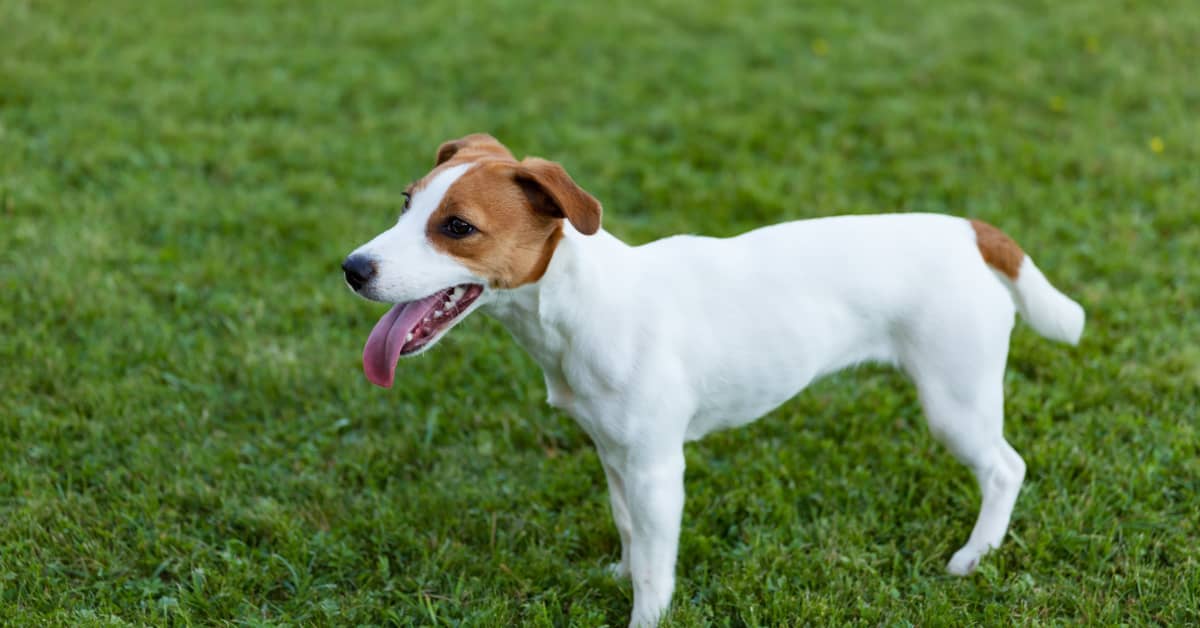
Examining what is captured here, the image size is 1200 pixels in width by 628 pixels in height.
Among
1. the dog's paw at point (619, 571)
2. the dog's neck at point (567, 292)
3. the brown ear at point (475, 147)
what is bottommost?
the dog's paw at point (619, 571)

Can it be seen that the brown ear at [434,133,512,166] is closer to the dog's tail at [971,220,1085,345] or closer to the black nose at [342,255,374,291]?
the black nose at [342,255,374,291]

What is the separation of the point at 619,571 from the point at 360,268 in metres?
1.63

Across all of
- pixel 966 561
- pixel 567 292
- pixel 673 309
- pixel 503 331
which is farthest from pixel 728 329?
pixel 503 331

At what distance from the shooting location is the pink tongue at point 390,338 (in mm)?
3227

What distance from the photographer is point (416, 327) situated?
10.6ft

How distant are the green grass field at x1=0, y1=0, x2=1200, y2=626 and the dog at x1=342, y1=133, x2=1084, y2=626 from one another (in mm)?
546

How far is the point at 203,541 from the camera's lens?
4.06 m

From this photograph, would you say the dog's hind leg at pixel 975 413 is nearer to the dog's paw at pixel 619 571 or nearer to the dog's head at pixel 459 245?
the dog's paw at pixel 619 571

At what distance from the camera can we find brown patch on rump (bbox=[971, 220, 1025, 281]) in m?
3.70

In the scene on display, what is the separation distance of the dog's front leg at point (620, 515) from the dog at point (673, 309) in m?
0.02

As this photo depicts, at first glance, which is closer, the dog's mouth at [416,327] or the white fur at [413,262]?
the white fur at [413,262]

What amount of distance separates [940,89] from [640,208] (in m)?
2.80

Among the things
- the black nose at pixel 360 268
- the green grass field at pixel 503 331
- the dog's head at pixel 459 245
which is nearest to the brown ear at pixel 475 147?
the dog's head at pixel 459 245

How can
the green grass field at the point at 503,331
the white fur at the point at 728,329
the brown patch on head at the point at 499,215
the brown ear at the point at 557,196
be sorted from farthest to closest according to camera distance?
the green grass field at the point at 503,331 < the white fur at the point at 728,329 < the brown patch on head at the point at 499,215 < the brown ear at the point at 557,196
